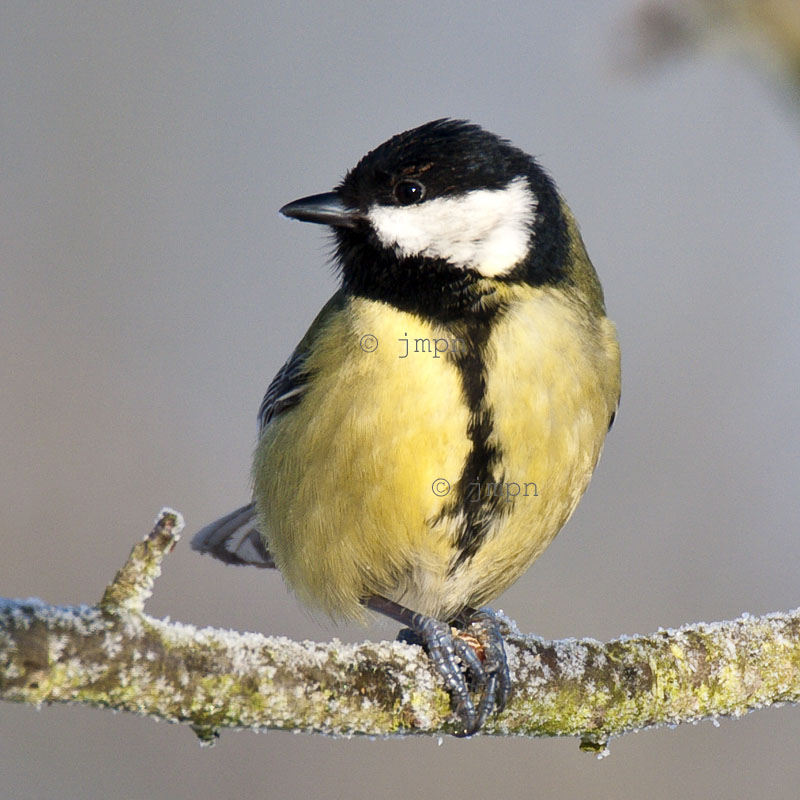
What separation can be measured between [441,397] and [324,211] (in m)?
0.64

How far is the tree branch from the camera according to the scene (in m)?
1.65

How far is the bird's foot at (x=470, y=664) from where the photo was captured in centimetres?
224

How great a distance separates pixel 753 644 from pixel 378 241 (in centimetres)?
142

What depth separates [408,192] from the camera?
8.81 feet

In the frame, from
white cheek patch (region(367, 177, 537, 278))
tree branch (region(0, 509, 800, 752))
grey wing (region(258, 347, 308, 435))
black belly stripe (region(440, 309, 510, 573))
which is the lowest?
tree branch (region(0, 509, 800, 752))

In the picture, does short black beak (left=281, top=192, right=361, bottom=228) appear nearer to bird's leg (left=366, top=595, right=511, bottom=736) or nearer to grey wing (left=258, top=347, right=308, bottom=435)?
grey wing (left=258, top=347, right=308, bottom=435)

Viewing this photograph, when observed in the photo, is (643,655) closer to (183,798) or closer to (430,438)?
(430,438)

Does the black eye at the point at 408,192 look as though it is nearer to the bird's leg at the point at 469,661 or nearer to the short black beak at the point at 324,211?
the short black beak at the point at 324,211

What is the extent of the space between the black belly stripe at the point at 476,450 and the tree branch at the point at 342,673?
1.03 ft

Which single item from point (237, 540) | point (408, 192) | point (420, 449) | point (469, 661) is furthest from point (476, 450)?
point (237, 540)

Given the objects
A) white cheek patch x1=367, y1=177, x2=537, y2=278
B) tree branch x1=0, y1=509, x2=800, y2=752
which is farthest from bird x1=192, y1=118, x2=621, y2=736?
tree branch x1=0, y1=509, x2=800, y2=752

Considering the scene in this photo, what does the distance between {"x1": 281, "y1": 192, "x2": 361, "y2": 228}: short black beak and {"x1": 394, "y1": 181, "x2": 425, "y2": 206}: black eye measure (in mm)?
122

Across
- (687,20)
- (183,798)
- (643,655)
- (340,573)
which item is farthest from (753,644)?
(183,798)

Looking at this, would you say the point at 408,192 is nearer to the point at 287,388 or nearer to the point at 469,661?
the point at 287,388
